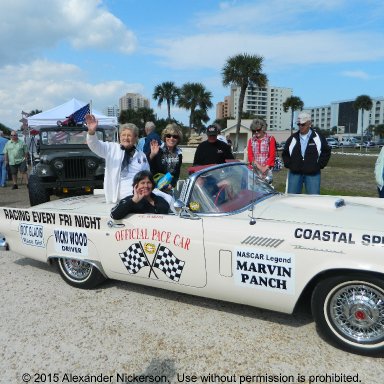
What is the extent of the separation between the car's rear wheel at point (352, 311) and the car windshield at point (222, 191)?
101 cm

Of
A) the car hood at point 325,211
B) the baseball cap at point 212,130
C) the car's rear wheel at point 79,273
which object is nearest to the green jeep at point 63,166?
the car's rear wheel at point 79,273

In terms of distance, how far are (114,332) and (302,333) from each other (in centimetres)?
155

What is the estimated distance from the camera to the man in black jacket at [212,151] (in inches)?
217

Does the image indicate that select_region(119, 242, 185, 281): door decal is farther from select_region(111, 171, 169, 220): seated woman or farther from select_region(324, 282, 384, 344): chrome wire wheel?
select_region(324, 282, 384, 344): chrome wire wheel

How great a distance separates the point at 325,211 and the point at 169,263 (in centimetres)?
145

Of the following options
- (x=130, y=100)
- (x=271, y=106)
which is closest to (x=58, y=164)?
(x=130, y=100)

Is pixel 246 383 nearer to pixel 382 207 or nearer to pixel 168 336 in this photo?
pixel 168 336

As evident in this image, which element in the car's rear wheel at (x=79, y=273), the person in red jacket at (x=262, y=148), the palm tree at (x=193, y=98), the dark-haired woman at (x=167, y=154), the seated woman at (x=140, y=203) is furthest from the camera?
the palm tree at (x=193, y=98)

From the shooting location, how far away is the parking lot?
2648 mm

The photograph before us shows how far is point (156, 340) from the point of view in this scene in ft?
10.0

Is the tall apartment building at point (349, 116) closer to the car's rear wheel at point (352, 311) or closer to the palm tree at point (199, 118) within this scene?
the palm tree at point (199, 118)

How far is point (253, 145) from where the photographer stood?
6027mm

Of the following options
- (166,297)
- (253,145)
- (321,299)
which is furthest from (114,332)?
(253,145)

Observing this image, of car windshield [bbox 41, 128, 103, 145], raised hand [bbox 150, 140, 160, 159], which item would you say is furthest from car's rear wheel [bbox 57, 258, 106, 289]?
car windshield [bbox 41, 128, 103, 145]
